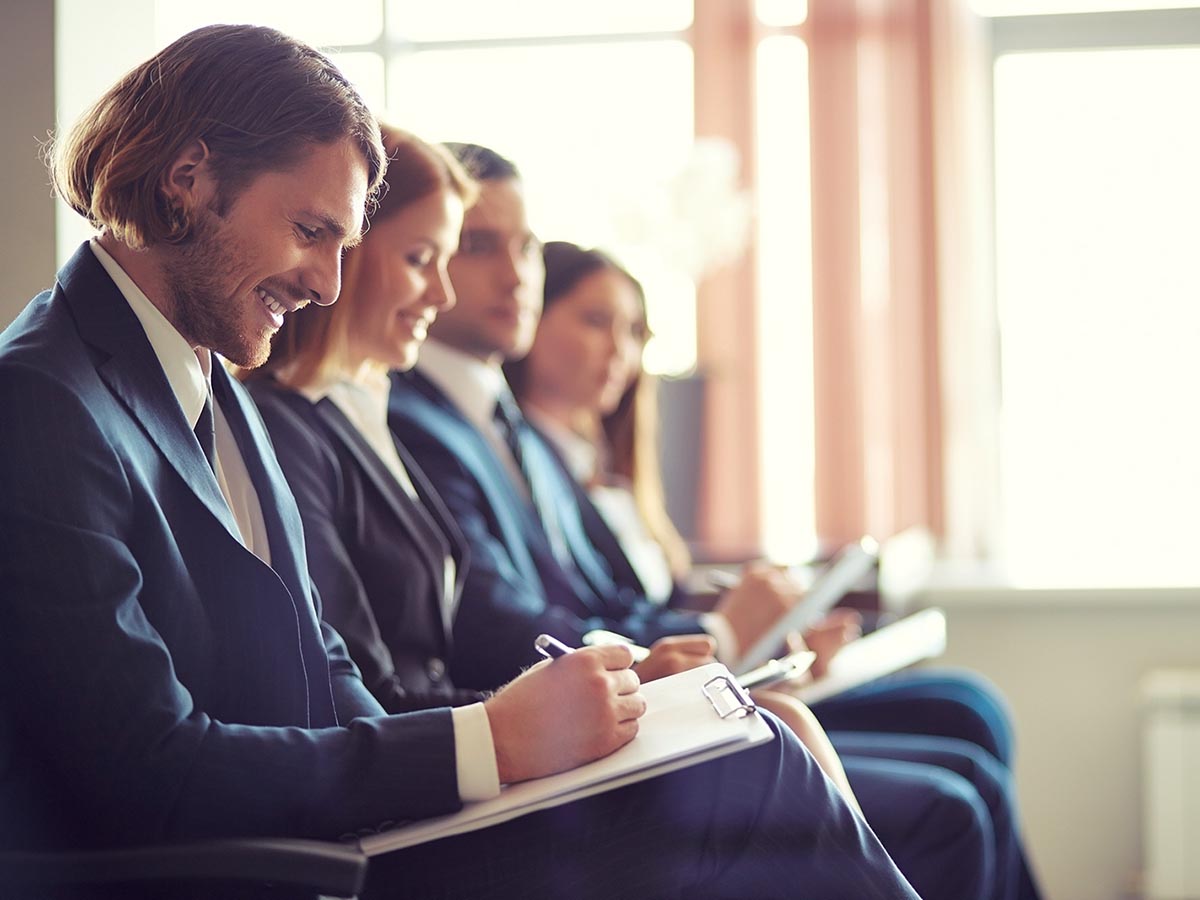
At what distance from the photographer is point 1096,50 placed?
3.89 meters

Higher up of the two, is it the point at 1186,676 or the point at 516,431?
the point at 516,431

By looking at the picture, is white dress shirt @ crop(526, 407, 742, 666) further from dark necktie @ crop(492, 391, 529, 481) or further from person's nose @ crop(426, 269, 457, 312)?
person's nose @ crop(426, 269, 457, 312)

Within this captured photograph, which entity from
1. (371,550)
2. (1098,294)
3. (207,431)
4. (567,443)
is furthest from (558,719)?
(1098,294)

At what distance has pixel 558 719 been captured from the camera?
1195 mm

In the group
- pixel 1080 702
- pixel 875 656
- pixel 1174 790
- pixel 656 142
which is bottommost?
pixel 1174 790

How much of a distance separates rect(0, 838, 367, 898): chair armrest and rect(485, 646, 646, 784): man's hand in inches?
8.4

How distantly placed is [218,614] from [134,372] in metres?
0.23

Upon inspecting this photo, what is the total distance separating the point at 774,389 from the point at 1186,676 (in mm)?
1335

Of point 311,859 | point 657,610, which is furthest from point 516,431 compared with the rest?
A: point 311,859

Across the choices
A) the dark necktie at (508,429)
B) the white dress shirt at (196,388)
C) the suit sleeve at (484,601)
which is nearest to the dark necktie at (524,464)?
the dark necktie at (508,429)

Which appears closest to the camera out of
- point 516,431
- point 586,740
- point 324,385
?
point 586,740

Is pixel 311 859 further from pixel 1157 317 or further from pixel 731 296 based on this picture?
pixel 1157 317

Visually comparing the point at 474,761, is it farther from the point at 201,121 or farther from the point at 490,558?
the point at 490,558

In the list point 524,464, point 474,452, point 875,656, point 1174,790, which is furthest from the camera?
point 1174,790
